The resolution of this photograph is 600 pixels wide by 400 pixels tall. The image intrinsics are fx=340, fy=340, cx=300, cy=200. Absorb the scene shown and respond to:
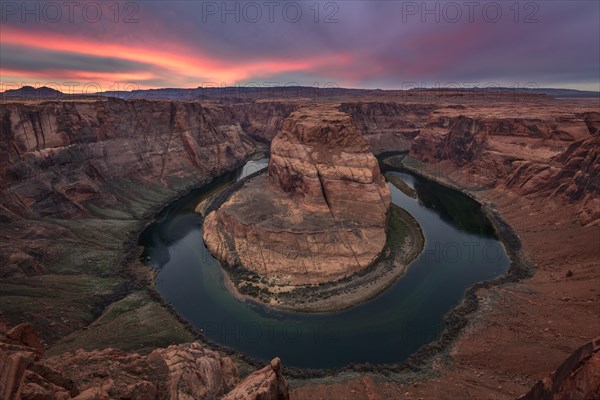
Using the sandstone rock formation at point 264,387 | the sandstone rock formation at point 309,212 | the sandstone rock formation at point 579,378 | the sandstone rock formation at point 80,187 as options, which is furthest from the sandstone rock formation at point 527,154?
the sandstone rock formation at point 80,187

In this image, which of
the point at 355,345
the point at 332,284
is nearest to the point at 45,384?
the point at 355,345

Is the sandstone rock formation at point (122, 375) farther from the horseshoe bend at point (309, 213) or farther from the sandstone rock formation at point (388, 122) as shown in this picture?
the sandstone rock formation at point (388, 122)

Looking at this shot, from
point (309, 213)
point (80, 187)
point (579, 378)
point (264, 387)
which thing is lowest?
point (309, 213)

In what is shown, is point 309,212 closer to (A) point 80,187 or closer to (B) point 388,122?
(A) point 80,187

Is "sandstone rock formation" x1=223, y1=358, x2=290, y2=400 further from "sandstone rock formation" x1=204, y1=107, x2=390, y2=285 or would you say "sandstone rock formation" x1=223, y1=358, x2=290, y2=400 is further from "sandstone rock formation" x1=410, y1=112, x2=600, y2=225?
"sandstone rock formation" x1=410, y1=112, x2=600, y2=225

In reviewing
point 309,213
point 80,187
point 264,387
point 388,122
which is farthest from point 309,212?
point 388,122

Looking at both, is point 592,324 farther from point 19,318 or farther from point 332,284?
point 19,318
